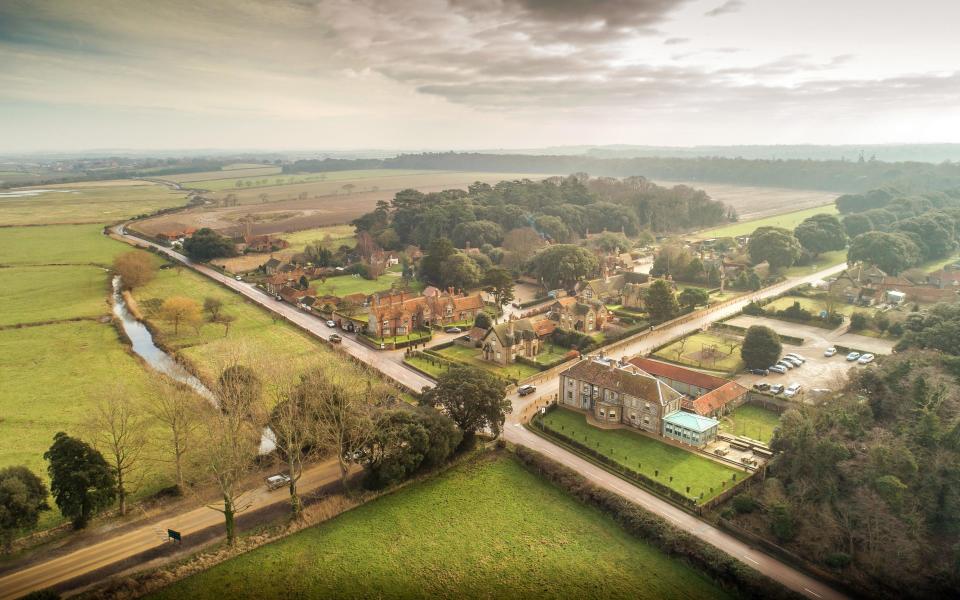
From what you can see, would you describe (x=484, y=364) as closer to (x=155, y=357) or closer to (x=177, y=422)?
(x=177, y=422)

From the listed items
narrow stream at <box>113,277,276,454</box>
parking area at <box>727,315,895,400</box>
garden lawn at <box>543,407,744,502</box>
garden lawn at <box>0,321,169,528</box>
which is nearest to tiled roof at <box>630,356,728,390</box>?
parking area at <box>727,315,895,400</box>

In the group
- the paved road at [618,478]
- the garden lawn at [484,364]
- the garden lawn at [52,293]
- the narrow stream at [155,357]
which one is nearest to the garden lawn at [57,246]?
the garden lawn at [52,293]

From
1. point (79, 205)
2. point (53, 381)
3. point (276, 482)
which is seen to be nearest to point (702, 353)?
point (276, 482)

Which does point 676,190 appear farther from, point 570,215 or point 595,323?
point 595,323

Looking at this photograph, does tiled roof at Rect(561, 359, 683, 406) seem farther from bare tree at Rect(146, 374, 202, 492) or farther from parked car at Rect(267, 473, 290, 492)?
bare tree at Rect(146, 374, 202, 492)

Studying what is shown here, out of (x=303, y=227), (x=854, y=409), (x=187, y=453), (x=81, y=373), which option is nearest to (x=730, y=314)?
(x=854, y=409)

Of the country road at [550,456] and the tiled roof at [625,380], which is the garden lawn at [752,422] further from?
the country road at [550,456]
